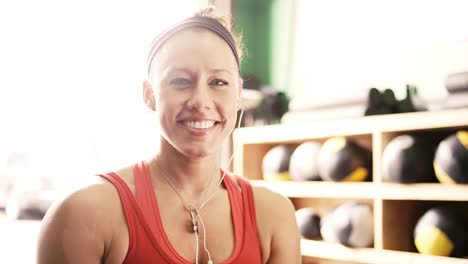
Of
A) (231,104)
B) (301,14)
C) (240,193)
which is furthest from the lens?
(301,14)

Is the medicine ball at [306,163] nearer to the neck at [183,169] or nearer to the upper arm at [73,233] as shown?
the neck at [183,169]

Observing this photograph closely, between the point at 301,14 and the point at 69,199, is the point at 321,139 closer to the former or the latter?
the point at 301,14

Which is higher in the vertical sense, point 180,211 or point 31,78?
point 31,78

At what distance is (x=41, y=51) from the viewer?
2.66 metres

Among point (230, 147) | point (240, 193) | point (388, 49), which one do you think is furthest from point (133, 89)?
point (240, 193)

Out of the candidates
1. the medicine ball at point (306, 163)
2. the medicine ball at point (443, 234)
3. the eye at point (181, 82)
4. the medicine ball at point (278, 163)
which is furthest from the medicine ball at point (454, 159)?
the eye at point (181, 82)

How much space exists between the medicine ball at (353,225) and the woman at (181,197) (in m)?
1.04

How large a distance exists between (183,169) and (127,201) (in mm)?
152

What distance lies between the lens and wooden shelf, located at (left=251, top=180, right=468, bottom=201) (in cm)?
198

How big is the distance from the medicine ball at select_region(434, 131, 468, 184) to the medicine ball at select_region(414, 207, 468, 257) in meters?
0.14

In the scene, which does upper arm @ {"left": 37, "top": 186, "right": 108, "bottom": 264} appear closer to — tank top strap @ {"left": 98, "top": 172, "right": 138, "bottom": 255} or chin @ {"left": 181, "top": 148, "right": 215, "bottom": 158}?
tank top strap @ {"left": 98, "top": 172, "right": 138, "bottom": 255}

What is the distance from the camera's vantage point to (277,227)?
4.13 ft

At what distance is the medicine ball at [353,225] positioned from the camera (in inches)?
88.0

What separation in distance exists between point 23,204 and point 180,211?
71.1 inches
